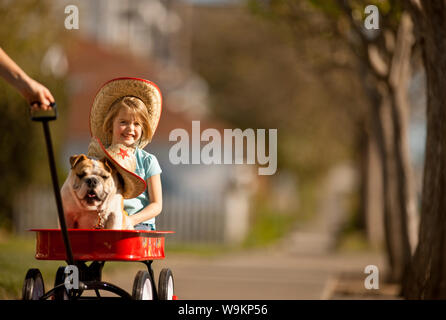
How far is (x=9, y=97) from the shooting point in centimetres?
1539

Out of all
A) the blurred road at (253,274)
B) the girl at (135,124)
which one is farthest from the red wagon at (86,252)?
the blurred road at (253,274)

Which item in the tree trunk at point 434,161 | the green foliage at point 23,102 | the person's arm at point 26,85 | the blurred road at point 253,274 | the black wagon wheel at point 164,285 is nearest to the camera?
the person's arm at point 26,85

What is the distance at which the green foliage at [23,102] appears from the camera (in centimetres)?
1486

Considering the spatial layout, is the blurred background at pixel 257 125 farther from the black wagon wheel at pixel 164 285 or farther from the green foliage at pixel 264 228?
the black wagon wheel at pixel 164 285

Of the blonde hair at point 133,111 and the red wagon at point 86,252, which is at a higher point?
the blonde hair at point 133,111

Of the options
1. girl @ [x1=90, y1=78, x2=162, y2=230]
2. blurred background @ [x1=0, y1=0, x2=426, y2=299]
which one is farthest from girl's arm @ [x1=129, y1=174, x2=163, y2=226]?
blurred background @ [x1=0, y1=0, x2=426, y2=299]

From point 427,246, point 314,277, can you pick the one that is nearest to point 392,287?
point 314,277

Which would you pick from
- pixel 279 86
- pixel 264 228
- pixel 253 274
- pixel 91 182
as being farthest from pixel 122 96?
pixel 279 86

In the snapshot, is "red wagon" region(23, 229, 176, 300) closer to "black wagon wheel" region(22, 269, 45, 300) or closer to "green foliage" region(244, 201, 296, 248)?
"black wagon wheel" region(22, 269, 45, 300)

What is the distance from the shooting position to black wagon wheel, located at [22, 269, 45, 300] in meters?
4.78

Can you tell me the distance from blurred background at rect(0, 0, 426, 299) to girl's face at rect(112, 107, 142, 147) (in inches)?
125

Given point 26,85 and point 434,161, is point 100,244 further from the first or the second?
point 434,161

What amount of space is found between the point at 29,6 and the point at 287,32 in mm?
5344
